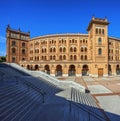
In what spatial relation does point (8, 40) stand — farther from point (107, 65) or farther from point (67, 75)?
point (107, 65)

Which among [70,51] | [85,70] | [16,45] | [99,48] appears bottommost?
[85,70]

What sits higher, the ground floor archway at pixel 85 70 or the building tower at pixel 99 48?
the building tower at pixel 99 48

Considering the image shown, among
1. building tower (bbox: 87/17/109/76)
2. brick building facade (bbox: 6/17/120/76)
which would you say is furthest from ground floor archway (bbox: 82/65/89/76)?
building tower (bbox: 87/17/109/76)

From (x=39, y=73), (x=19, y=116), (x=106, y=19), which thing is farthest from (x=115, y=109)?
(x=106, y=19)

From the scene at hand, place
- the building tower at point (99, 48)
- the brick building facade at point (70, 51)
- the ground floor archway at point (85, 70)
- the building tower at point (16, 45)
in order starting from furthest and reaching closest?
1. the building tower at point (16, 45)
2. the ground floor archway at point (85, 70)
3. the brick building facade at point (70, 51)
4. the building tower at point (99, 48)

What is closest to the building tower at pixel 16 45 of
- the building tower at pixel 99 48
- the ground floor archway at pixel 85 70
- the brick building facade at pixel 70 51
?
the brick building facade at pixel 70 51

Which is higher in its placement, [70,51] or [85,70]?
[70,51]

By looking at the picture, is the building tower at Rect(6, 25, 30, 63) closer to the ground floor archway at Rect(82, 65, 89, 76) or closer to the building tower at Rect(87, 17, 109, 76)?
the ground floor archway at Rect(82, 65, 89, 76)

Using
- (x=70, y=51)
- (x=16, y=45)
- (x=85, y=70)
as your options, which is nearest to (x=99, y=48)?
(x=85, y=70)

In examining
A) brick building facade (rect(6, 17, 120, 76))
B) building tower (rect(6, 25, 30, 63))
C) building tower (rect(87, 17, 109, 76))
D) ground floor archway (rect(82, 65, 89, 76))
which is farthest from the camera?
building tower (rect(6, 25, 30, 63))

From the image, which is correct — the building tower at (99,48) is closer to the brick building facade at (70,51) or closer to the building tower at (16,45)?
the brick building facade at (70,51)

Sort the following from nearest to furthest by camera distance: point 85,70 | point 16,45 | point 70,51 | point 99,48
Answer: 1. point 99,48
2. point 85,70
3. point 70,51
4. point 16,45

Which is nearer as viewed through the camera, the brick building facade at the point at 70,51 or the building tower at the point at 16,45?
the brick building facade at the point at 70,51

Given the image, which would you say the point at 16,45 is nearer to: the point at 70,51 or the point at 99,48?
the point at 70,51
